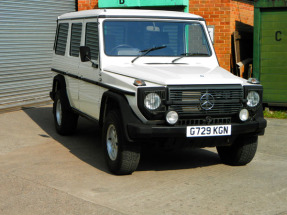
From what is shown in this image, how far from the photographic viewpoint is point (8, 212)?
5012 millimetres

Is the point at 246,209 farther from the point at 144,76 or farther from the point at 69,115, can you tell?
the point at 69,115

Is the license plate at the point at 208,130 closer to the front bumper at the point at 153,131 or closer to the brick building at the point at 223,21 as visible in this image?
the front bumper at the point at 153,131

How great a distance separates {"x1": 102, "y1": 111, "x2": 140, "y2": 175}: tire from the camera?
19.9 ft

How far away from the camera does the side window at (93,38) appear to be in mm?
7078

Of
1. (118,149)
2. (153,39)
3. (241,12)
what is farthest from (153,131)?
(241,12)

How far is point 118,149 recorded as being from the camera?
6.16 m

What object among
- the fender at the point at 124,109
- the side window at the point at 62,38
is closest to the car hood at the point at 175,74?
the fender at the point at 124,109

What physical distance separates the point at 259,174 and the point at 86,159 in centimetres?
232

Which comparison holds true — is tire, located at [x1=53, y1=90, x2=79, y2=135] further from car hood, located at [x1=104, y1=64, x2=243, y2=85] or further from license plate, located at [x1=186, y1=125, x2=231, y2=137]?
license plate, located at [x1=186, y1=125, x2=231, y2=137]

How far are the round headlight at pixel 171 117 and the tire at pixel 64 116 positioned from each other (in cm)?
297

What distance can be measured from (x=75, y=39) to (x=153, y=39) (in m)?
1.54

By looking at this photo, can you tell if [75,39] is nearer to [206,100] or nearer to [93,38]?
[93,38]

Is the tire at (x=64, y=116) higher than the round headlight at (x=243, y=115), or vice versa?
the round headlight at (x=243, y=115)

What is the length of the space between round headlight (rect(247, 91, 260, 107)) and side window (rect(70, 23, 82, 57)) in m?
2.83
